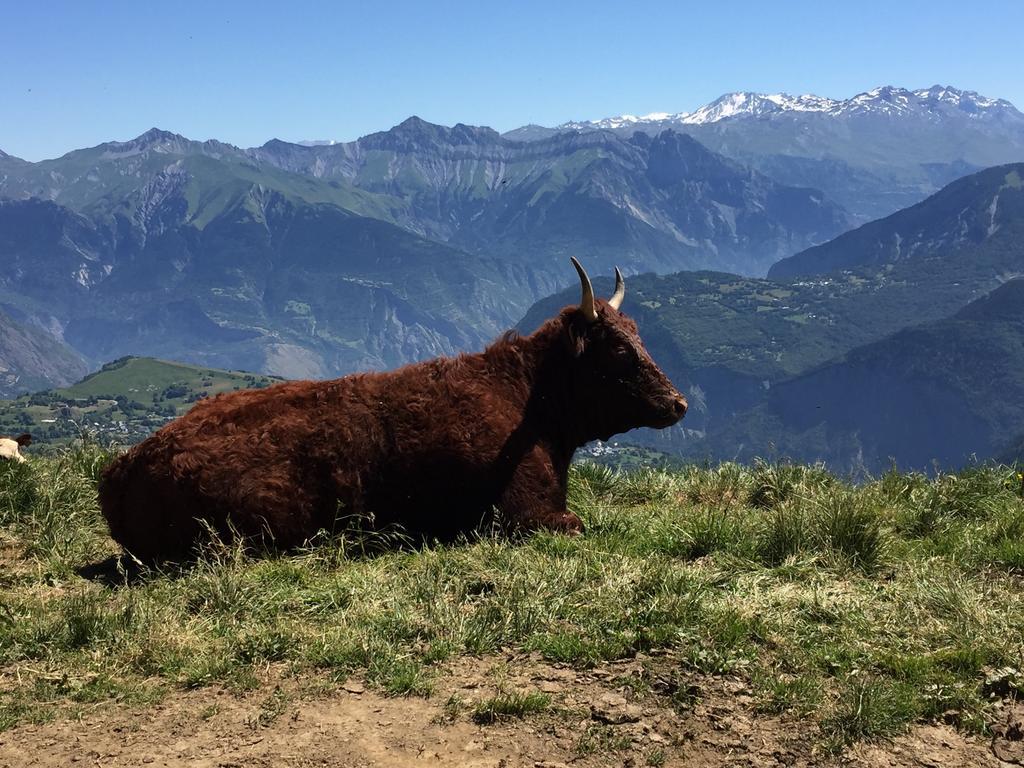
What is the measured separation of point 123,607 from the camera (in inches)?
268

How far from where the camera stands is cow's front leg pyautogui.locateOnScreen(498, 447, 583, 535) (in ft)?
30.5

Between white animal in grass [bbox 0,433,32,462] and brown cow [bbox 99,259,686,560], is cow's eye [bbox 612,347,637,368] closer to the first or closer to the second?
brown cow [bbox 99,259,686,560]

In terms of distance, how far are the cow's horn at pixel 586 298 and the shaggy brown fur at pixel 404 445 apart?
0.48 feet

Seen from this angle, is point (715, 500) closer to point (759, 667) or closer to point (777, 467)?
point (777, 467)

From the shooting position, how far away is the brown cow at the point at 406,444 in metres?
8.61

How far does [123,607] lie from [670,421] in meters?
6.09

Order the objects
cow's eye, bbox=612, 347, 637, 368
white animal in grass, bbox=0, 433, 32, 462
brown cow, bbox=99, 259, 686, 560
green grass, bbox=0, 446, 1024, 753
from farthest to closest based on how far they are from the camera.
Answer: white animal in grass, bbox=0, 433, 32, 462 < cow's eye, bbox=612, 347, 637, 368 < brown cow, bbox=99, 259, 686, 560 < green grass, bbox=0, 446, 1024, 753

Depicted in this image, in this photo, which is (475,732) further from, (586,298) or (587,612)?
(586,298)

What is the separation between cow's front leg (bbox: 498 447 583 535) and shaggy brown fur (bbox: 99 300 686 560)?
14mm

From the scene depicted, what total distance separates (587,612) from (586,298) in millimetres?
4218

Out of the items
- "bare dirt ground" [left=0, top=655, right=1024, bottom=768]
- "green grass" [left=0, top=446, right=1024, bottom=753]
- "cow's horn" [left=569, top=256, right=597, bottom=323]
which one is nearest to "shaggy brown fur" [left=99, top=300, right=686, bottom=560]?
"cow's horn" [left=569, top=256, right=597, bottom=323]

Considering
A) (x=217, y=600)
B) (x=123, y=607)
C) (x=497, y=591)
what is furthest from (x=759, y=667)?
(x=123, y=607)

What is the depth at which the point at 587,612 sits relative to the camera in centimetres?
662

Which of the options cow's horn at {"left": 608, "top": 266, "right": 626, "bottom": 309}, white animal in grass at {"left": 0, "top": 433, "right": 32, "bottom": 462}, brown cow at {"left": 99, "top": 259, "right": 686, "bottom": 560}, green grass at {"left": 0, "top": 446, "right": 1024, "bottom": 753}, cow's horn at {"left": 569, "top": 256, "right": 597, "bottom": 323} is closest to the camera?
green grass at {"left": 0, "top": 446, "right": 1024, "bottom": 753}
